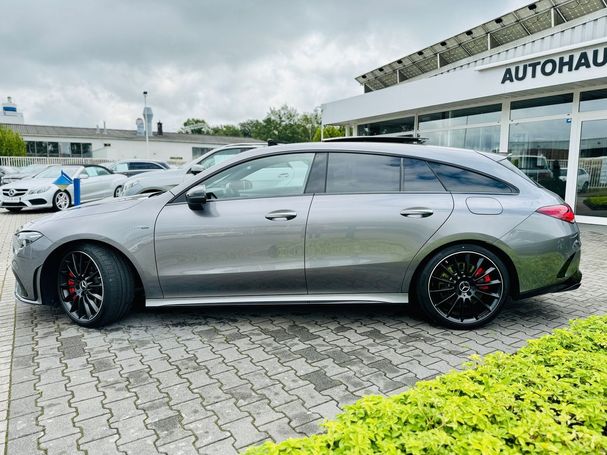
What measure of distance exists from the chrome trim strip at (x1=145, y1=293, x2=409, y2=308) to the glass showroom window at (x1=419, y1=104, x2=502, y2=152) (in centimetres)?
899

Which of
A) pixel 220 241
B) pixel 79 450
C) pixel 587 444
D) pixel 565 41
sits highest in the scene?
pixel 565 41

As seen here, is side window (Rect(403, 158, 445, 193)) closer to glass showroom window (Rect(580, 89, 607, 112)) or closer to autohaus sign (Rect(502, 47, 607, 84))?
autohaus sign (Rect(502, 47, 607, 84))

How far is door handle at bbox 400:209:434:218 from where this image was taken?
3.75m

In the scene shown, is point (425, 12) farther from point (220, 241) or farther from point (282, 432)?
point (282, 432)

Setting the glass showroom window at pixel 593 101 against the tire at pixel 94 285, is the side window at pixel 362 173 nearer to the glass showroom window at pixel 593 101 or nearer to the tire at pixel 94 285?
the tire at pixel 94 285

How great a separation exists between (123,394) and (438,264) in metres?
2.55

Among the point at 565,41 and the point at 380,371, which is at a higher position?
the point at 565,41

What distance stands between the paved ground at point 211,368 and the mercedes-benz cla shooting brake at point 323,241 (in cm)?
29

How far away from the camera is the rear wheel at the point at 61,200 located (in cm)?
1322

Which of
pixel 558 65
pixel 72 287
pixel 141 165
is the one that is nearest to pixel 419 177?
pixel 72 287

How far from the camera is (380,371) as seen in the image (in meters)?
3.12

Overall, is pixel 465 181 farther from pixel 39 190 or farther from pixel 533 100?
pixel 39 190

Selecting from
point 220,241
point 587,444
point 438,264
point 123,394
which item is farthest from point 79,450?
point 438,264

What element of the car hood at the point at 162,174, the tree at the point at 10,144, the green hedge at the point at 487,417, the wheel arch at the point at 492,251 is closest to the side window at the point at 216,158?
the car hood at the point at 162,174
